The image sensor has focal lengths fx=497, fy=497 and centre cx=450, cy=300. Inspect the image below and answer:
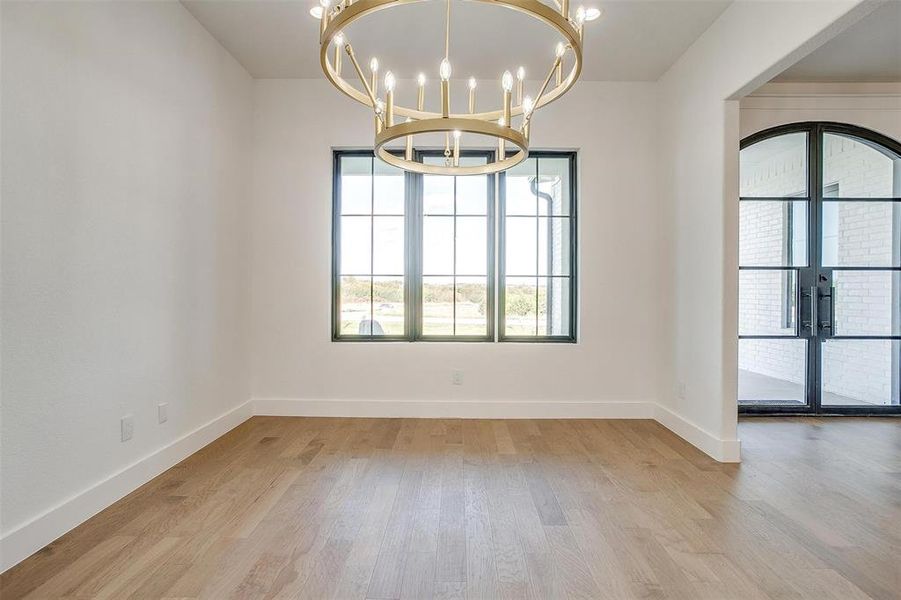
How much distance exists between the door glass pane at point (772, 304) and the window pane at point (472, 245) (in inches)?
88.3

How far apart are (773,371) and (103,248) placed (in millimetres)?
4949

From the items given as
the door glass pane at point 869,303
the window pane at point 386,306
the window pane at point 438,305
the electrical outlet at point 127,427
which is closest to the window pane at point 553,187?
the window pane at point 438,305

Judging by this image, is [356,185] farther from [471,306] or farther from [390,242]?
[471,306]

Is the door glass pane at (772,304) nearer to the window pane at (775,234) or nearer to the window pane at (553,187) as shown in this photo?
the window pane at (775,234)

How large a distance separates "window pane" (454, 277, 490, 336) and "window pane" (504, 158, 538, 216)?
68 cm

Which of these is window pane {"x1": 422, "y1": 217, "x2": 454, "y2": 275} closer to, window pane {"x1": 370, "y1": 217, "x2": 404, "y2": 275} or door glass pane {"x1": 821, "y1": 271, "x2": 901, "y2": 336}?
window pane {"x1": 370, "y1": 217, "x2": 404, "y2": 275}

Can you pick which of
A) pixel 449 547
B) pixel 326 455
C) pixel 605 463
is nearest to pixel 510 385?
pixel 605 463

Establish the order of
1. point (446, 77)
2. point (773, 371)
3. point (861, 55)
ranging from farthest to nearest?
point (773, 371), point (861, 55), point (446, 77)

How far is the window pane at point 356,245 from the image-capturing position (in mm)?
4328

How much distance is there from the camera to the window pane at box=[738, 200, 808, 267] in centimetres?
427

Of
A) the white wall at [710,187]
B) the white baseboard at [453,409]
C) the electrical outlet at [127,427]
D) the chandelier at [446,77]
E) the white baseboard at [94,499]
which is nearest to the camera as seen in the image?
the chandelier at [446,77]

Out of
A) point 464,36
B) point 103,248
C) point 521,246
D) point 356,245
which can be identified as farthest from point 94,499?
point 464,36

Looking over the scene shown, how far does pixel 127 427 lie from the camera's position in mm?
2619

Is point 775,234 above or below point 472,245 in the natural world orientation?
above
